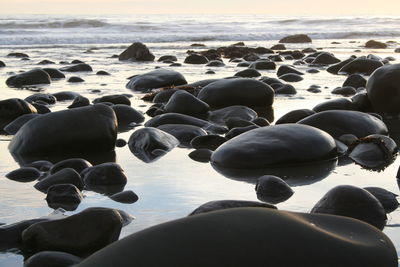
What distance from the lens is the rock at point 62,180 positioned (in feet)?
11.2

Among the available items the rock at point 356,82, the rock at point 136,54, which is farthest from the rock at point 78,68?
the rock at point 356,82

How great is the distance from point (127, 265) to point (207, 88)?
17.2 feet

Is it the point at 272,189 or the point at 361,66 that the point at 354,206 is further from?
the point at 361,66

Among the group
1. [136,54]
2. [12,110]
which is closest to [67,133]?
[12,110]

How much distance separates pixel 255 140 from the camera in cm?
404

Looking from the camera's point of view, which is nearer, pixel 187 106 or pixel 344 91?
pixel 187 106

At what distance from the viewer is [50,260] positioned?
2.20 meters

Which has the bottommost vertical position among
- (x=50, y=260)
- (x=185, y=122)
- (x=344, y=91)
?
(x=344, y=91)

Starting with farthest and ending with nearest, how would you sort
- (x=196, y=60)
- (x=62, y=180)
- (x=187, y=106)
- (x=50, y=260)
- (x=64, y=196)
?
(x=196, y=60) < (x=187, y=106) < (x=62, y=180) < (x=64, y=196) < (x=50, y=260)

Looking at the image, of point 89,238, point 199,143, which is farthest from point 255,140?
point 89,238

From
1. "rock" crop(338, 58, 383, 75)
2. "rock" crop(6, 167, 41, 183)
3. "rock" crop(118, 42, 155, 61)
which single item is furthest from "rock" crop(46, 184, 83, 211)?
"rock" crop(118, 42, 155, 61)

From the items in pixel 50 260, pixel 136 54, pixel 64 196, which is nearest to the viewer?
pixel 50 260

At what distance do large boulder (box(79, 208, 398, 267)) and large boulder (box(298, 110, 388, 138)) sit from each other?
2.83 metres

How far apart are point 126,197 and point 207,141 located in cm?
163
